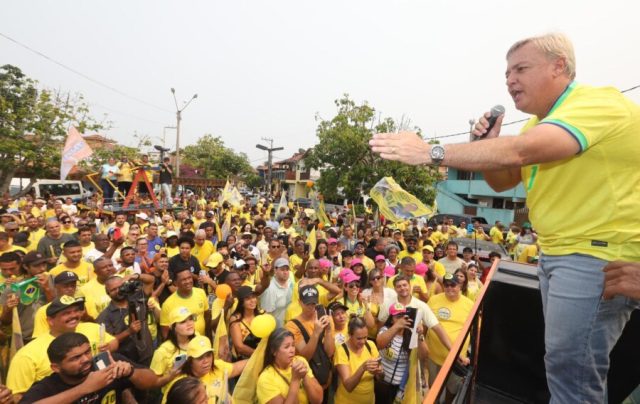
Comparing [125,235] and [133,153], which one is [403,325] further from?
[133,153]

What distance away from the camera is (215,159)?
49125 mm

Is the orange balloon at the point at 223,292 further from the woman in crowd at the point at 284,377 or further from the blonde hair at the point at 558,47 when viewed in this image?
the blonde hair at the point at 558,47

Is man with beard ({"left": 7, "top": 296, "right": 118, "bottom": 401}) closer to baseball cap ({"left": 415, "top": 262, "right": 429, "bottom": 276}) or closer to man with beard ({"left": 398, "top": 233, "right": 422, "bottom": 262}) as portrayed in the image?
baseball cap ({"left": 415, "top": 262, "right": 429, "bottom": 276})

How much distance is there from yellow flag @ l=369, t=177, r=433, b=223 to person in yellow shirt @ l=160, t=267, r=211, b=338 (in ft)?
21.7

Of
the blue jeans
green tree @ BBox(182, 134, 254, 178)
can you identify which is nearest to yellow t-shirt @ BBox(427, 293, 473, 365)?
the blue jeans

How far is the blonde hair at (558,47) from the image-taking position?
1.42 meters

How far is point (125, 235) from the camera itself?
8.79 meters

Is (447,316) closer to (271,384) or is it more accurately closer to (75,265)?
(271,384)

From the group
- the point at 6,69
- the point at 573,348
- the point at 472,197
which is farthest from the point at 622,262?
the point at 472,197

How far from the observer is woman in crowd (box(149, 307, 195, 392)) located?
361 centimetres

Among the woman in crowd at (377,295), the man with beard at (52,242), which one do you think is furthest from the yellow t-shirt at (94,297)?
the woman in crowd at (377,295)

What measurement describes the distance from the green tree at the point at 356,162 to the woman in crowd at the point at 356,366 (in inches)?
554

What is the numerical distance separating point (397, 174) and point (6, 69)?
21187 millimetres

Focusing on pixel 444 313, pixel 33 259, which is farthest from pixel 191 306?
pixel 444 313
